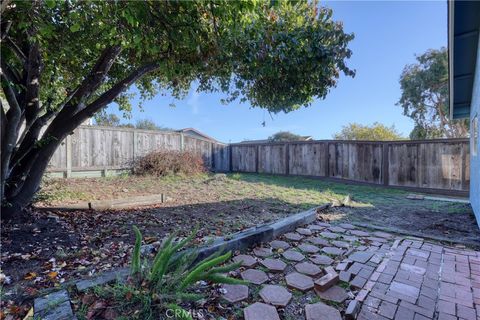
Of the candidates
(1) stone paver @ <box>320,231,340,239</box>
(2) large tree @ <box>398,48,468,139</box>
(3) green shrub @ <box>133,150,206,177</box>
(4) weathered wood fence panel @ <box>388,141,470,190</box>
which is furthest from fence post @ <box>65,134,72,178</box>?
(2) large tree @ <box>398,48,468,139</box>

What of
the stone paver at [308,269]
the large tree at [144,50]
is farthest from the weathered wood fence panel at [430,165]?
the stone paver at [308,269]

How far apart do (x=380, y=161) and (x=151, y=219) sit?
6.91 meters

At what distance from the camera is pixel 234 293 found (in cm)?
177

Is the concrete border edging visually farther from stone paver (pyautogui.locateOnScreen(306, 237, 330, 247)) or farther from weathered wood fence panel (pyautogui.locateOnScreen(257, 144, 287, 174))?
weathered wood fence panel (pyautogui.locateOnScreen(257, 144, 287, 174))

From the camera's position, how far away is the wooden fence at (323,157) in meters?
6.32

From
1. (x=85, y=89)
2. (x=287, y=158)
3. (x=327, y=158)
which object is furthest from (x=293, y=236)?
(x=287, y=158)

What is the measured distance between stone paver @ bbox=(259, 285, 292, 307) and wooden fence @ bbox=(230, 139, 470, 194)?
6.70 metres

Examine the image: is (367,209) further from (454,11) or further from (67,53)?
(67,53)

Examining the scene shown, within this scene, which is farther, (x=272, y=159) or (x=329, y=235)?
(x=272, y=159)

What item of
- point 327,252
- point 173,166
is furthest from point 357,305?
point 173,166

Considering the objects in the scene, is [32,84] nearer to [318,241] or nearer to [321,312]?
[321,312]

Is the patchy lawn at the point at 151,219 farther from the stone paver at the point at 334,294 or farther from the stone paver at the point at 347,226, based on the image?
the stone paver at the point at 334,294

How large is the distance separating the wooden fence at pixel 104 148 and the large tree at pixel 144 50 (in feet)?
11.7

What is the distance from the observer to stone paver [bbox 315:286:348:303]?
177cm
